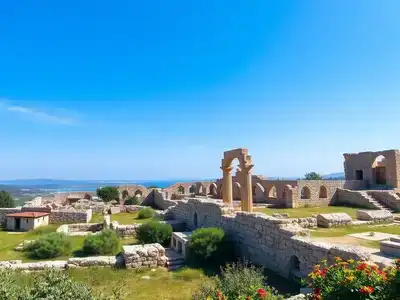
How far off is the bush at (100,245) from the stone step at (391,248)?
10883mm

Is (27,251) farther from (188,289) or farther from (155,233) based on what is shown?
(188,289)

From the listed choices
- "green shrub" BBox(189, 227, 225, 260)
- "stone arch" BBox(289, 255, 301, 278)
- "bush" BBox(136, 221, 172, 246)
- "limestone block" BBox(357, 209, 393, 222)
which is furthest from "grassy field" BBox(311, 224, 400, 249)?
"bush" BBox(136, 221, 172, 246)

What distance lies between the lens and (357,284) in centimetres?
475

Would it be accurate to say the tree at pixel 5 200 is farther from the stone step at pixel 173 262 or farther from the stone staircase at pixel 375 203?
the stone staircase at pixel 375 203

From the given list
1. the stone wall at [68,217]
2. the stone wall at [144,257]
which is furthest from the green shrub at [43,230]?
the stone wall at [144,257]

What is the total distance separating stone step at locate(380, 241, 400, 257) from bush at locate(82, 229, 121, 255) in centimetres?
1088

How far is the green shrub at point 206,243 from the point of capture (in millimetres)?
12141

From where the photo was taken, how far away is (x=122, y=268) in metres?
11.9

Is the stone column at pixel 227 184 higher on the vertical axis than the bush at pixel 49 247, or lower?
higher

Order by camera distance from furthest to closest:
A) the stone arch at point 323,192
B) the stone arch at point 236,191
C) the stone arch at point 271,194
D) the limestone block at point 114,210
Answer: the stone arch at point 236,191 < the stone arch at point 271,194 < the limestone block at point 114,210 < the stone arch at point 323,192

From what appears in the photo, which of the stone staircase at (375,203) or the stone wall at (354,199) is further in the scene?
the stone wall at (354,199)

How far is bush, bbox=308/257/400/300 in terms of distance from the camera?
4434 mm

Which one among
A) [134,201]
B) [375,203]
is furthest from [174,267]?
[134,201]

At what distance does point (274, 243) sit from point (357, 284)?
6.27m
